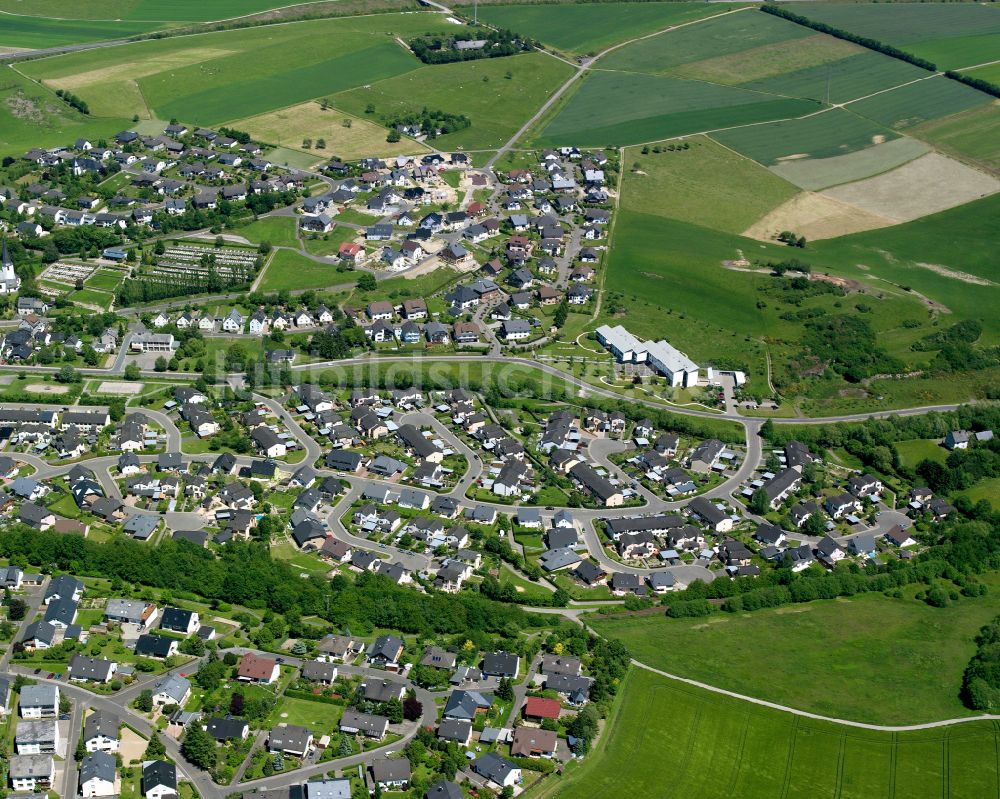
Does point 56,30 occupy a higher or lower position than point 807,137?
higher

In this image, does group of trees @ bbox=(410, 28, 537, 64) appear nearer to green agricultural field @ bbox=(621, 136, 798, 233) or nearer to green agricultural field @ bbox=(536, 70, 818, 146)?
green agricultural field @ bbox=(536, 70, 818, 146)

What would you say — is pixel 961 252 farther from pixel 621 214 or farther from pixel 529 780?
pixel 529 780

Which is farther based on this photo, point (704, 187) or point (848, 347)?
point (704, 187)

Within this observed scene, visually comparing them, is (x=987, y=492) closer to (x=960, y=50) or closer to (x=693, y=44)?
(x=960, y=50)

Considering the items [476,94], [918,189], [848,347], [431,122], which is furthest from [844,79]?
[848,347]

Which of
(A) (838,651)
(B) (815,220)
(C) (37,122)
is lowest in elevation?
(A) (838,651)

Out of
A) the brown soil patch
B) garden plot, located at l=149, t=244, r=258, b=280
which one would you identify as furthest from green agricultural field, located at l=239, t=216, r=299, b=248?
the brown soil patch

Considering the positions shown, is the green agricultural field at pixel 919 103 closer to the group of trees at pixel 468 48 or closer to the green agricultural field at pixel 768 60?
the green agricultural field at pixel 768 60

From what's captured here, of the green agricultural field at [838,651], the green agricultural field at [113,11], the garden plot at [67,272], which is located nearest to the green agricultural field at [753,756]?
the green agricultural field at [838,651]
